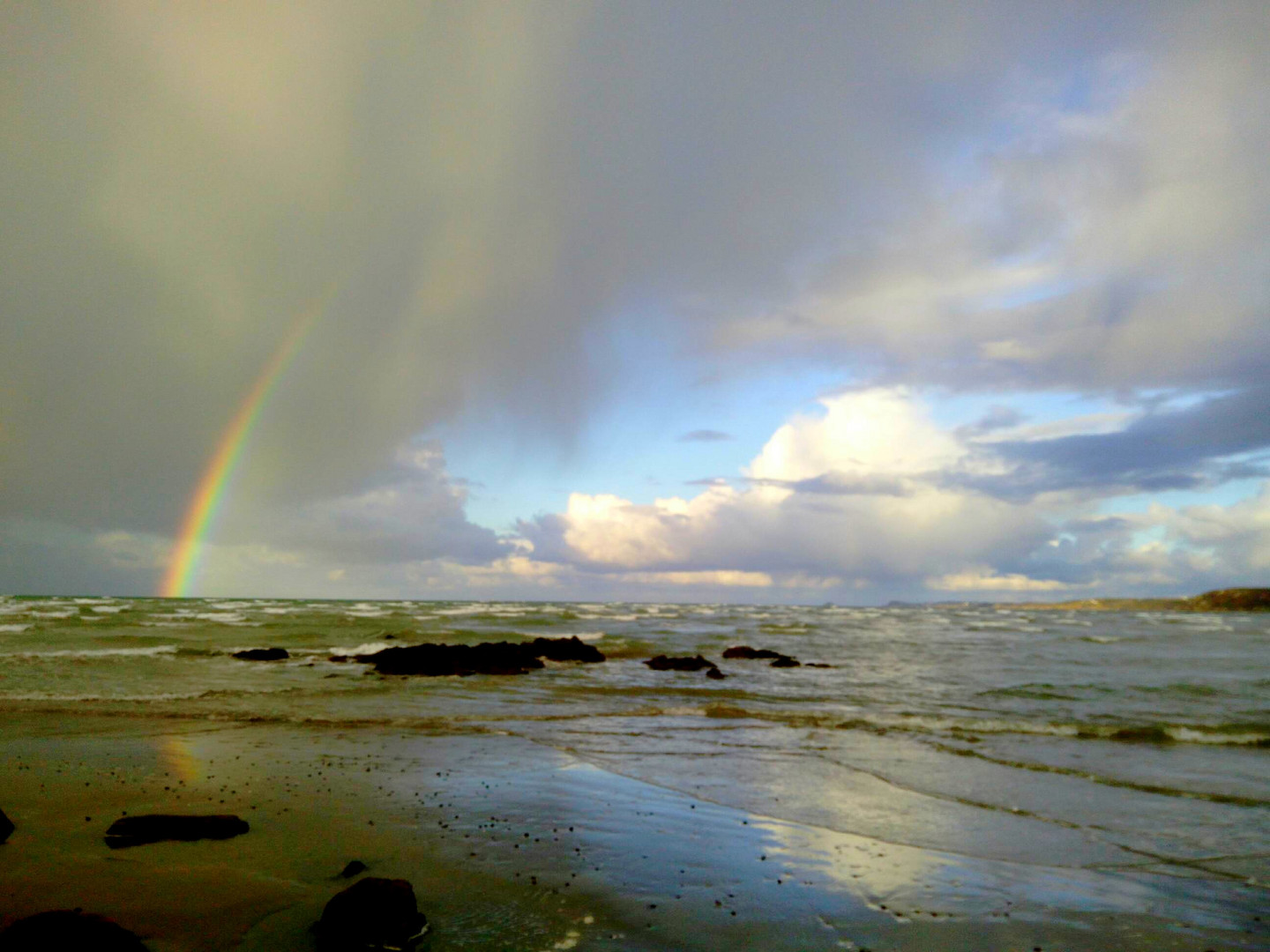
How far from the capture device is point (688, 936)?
549 centimetres

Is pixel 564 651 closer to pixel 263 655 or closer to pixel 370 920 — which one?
pixel 263 655

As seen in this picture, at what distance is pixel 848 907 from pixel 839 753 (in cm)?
791

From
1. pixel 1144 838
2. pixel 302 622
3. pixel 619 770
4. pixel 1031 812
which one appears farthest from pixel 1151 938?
pixel 302 622

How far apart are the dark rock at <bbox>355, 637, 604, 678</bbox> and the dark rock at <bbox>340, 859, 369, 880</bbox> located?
2069cm

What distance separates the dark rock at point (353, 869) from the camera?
6523 mm

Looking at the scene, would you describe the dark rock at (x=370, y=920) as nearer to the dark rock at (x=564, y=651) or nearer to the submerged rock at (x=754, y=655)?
the dark rock at (x=564, y=651)

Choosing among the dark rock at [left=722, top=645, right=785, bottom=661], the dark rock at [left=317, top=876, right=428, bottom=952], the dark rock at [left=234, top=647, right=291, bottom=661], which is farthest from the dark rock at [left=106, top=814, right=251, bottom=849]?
the dark rock at [left=722, top=645, right=785, bottom=661]

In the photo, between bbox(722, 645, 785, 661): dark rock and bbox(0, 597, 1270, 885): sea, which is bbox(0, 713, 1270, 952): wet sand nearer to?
bbox(0, 597, 1270, 885): sea

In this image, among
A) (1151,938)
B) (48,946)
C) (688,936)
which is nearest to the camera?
(48,946)

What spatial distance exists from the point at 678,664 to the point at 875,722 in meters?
14.5

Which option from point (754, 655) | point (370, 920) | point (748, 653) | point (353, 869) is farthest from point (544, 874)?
point (748, 653)

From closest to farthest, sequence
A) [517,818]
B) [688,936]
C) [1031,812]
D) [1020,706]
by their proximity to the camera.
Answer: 1. [688,936]
2. [517,818]
3. [1031,812]
4. [1020,706]

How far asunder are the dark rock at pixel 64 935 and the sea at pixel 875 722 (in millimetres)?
7010

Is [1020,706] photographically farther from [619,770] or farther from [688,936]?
[688,936]
